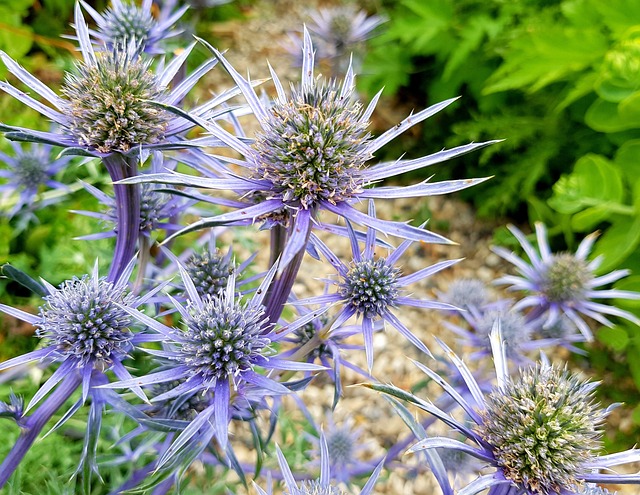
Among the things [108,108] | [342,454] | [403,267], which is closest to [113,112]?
[108,108]

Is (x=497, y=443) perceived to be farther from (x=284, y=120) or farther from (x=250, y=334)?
(x=284, y=120)

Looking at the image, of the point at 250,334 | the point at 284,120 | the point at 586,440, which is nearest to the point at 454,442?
the point at 586,440

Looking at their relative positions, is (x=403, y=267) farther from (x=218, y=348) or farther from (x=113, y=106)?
(x=113, y=106)

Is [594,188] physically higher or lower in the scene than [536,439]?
higher

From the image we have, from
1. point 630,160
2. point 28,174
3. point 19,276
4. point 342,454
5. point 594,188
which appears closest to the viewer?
point 19,276

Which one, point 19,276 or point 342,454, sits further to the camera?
point 342,454

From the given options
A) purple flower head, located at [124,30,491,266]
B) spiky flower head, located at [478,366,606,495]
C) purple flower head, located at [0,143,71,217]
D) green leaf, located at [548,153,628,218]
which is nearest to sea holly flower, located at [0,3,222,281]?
purple flower head, located at [124,30,491,266]
